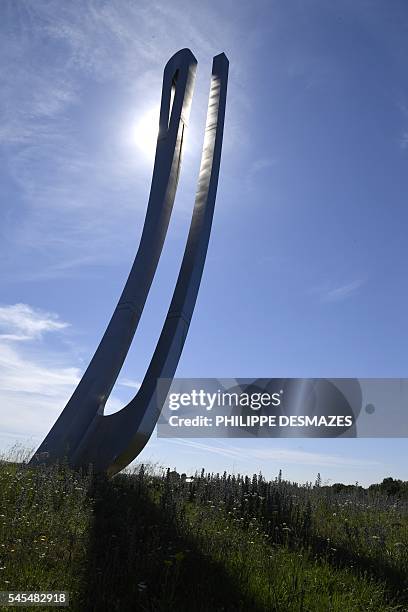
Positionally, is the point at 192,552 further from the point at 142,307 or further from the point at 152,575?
the point at 142,307

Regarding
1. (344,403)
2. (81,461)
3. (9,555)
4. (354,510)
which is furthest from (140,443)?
(9,555)

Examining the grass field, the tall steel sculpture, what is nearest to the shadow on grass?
the grass field

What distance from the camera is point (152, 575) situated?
3.74m

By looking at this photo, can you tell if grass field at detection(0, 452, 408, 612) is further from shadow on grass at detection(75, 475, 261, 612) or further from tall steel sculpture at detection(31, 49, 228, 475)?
tall steel sculpture at detection(31, 49, 228, 475)

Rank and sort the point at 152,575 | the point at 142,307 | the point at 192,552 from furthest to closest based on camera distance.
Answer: the point at 142,307 < the point at 192,552 < the point at 152,575

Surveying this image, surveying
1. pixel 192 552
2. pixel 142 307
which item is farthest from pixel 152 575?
pixel 142 307

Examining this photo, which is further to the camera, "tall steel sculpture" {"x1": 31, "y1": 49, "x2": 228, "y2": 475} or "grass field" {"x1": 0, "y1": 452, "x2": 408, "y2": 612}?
"tall steel sculpture" {"x1": 31, "y1": 49, "x2": 228, "y2": 475}

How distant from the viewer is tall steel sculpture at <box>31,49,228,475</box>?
930 cm

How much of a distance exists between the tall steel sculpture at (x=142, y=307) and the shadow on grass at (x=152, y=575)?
12.4 ft

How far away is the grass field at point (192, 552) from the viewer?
11.4 ft

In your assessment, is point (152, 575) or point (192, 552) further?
point (192, 552)

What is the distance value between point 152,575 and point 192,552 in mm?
635

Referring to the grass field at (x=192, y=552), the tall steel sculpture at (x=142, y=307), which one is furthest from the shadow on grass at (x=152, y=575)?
the tall steel sculpture at (x=142, y=307)

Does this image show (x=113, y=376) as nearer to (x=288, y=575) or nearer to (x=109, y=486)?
(x=109, y=486)
